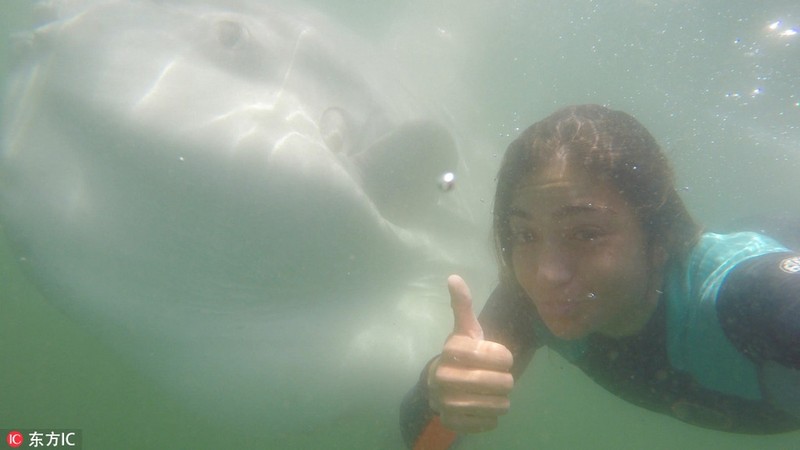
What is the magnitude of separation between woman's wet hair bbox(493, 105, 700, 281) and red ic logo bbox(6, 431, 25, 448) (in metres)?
6.32

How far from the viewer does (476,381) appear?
206 centimetres

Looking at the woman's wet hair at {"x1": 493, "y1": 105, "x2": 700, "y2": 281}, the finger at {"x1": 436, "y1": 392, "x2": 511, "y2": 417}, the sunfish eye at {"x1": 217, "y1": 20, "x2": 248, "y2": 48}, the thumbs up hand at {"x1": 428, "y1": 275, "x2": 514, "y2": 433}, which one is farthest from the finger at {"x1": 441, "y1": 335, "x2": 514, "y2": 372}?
the sunfish eye at {"x1": 217, "y1": 20, "x2": 248, "y2": 48}

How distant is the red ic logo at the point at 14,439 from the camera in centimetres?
589

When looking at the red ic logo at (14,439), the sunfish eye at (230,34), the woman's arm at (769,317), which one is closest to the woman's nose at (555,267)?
the woman's arm at (769,317)

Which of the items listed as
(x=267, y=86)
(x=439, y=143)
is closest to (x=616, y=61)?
(x=439, y=143)

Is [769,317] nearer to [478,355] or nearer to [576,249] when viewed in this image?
[576,249]

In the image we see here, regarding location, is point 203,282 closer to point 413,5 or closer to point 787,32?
point 787,32

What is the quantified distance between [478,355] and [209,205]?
1.89 metres

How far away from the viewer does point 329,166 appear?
3.38 m

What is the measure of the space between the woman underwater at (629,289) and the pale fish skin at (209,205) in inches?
40.6

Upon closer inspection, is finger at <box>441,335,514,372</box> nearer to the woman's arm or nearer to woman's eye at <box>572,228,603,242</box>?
woman's eye at <box>572,228,603,242</box>

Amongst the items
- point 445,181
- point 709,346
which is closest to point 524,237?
point 709,346

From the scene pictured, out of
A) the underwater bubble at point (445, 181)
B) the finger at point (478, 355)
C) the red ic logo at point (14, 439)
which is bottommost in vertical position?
the red ic logo at point (14, 439)

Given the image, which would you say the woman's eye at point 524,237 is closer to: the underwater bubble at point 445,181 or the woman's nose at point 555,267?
the woman's nose at point 555,267
